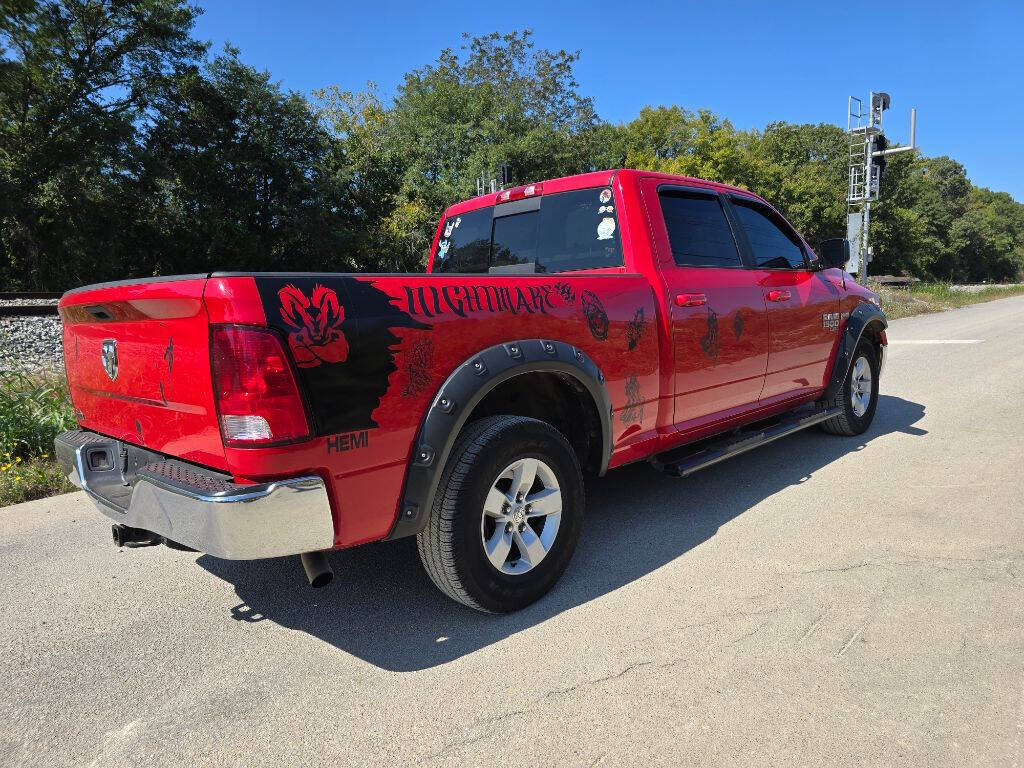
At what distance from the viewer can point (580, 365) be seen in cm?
298

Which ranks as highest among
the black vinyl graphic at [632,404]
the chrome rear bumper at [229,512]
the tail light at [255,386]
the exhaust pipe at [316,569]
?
the tail light at [255,386]

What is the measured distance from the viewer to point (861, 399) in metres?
5.65

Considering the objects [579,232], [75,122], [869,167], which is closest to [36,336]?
[579,232]

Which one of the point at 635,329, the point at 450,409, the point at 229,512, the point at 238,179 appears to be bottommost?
the point at 229,512

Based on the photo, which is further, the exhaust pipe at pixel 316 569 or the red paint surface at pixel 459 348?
the exhaust pipe at pixel 316 569

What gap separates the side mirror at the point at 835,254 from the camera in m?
4.96

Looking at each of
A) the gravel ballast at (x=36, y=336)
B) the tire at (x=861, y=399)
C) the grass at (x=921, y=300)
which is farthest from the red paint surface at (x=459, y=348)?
the grass at (x=921, y=300)

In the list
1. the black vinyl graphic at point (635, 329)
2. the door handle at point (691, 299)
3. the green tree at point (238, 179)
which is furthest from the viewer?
the green tree at point (238, 179)

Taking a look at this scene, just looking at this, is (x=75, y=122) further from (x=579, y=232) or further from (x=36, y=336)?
(x=579, y=232)

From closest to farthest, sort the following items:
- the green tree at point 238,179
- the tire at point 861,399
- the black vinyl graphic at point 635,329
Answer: the black vinyl graphic at point 635,329 → the tire at point 861,399 → the green tree at point 238,179

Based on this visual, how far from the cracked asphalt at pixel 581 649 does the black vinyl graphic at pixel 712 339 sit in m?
0.96

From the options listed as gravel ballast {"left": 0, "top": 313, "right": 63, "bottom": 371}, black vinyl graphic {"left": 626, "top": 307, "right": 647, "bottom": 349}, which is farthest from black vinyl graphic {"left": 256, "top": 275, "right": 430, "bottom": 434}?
gravel ballast {"left": 0, "top": 313, "right": 63, "bottom": 371}

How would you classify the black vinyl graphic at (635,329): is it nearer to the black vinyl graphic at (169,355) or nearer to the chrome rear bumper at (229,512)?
Result: the chrome rear bumper at (229,512)

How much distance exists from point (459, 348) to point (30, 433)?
4.48 m
